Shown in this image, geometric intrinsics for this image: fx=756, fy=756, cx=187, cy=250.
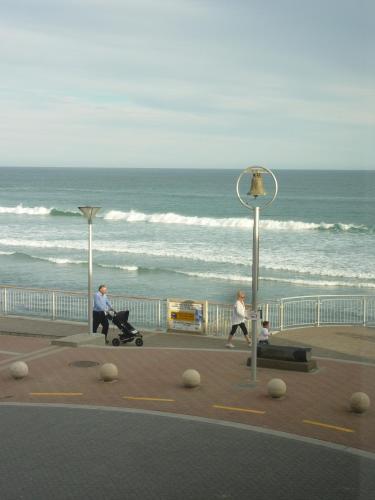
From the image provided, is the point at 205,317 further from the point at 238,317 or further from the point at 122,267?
the point at 122,267

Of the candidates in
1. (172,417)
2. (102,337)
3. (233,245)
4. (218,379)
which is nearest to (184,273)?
(233,245)

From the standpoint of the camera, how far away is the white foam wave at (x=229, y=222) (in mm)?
66438

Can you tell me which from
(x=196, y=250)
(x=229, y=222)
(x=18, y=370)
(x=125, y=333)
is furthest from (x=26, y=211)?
(x=18, y=370)

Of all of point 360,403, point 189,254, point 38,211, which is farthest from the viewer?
point 38,211

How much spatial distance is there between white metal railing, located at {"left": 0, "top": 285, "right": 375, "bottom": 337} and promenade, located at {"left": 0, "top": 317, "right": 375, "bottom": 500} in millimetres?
1698

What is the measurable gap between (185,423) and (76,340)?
662 centimetres

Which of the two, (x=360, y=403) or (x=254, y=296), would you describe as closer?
(x=360, y=403)

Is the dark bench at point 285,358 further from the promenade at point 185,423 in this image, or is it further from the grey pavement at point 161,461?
Result: the grey pavement at point 161,461

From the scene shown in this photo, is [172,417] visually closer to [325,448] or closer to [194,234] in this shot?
[325,448]

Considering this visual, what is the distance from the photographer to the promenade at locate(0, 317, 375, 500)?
31.4 feet

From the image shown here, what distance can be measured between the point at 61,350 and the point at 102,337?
1.31 meters

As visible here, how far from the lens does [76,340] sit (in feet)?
59.8

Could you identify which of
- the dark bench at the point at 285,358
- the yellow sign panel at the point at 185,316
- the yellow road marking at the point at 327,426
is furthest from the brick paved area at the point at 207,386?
the yellow sign panel at the point at 185,316

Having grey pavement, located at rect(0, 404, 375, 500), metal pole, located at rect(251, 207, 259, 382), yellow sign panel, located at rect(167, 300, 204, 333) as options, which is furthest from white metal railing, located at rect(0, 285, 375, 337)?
grey pavement, located at rect(0, 404, 375, 500)
